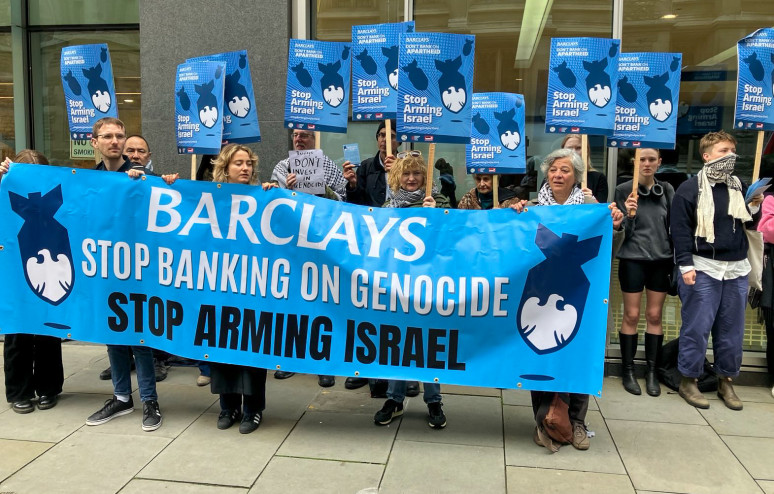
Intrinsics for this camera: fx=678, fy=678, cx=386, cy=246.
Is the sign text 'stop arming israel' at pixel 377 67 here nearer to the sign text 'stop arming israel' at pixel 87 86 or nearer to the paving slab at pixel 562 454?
the sign text 'stop arming israel' at pixel 87 86

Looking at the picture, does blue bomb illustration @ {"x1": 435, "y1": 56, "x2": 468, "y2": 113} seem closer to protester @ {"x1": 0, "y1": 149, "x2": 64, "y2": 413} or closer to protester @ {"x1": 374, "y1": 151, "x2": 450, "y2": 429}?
protester @ {"x1": 374, "y1": 151, "x2": 450, "y2": 429}

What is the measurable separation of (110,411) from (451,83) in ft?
10.8

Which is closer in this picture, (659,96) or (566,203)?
(566,203)

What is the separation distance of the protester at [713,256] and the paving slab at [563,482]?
172 centimetres

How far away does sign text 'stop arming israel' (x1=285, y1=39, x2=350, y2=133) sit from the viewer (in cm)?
530

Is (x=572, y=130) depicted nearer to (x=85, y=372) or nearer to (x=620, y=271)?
(x=620, y=271)

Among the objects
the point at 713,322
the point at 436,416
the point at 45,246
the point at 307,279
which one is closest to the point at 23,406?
the point at 45,246

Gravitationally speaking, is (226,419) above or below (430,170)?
below

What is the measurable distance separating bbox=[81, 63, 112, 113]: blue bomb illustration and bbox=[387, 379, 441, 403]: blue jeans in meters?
3.17

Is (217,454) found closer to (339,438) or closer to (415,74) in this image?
(339,438)

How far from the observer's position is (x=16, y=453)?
4.28 metres

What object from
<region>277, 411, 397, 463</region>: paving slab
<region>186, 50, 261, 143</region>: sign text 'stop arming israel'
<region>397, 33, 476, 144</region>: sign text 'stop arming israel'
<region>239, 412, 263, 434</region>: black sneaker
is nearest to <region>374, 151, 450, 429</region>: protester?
<region>277, 411, 397, 463</region>: paving slab

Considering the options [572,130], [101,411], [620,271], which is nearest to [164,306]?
[101,411]

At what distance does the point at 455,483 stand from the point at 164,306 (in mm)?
2290
